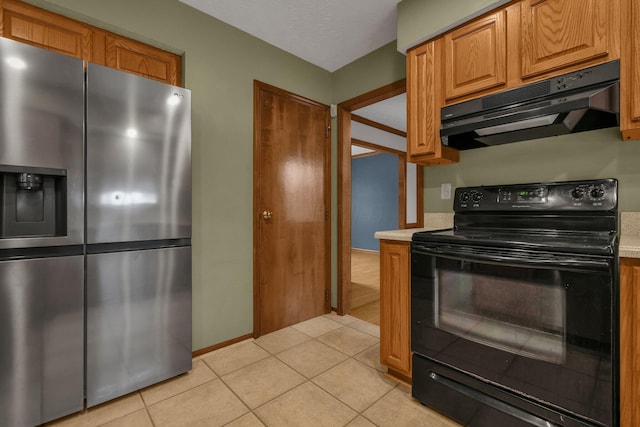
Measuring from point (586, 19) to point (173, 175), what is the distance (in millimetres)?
2370

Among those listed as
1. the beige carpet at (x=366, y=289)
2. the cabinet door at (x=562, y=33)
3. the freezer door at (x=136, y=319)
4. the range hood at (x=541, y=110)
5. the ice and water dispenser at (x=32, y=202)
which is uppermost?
the cabinet door at (x=562, y=33)

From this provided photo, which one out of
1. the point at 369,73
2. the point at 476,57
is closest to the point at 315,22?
the point at 369,73

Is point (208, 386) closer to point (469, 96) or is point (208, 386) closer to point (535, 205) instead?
point (535, 205)

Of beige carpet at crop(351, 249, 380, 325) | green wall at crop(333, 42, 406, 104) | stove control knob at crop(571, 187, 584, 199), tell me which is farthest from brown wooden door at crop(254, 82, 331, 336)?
stove control knob at crop(571, 187, 584, 199)

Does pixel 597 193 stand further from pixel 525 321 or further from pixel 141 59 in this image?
pixel 141 59

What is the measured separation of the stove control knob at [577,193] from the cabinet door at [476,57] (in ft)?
2.33

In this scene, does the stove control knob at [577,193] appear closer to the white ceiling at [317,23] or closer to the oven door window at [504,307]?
the oven door window at [504,307]

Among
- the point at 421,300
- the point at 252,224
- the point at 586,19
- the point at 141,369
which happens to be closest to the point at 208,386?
the point at 141,369

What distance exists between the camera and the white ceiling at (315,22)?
2074 mm

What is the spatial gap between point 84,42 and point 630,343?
3.17 m

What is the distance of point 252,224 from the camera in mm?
2469

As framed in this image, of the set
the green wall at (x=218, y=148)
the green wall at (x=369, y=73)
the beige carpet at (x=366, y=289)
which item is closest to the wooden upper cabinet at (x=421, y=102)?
the green wall at (x=369, y=73)

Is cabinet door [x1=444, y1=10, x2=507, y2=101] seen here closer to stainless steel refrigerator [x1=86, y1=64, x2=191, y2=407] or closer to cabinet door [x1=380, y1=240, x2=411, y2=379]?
cabinet door [x1=380, y1=240, x2=411, y2=379]

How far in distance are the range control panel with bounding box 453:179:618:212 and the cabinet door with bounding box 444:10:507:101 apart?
0.63 m
